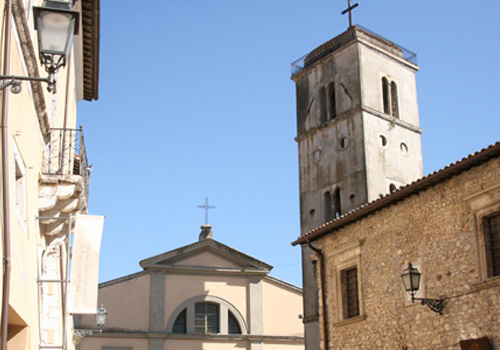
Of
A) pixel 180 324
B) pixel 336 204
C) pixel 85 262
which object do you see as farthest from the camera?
pixel 180 324

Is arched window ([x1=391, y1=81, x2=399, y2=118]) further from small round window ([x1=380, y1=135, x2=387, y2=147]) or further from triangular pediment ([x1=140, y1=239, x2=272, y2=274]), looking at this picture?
triangular pediment ([x1=140, y1=239, x2=272, y2=274])

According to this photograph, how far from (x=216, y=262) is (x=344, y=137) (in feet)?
26.4

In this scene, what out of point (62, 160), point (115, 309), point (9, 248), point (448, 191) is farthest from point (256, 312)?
point (9, 248)

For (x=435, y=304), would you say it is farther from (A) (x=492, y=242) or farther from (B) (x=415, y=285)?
(A) (x=492, y=242)

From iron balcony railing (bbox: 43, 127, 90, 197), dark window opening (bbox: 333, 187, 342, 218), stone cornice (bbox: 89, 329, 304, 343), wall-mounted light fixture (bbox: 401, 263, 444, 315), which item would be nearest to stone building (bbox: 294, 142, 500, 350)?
wall-mounted light fixture (bbox: 401, 263, 444, 315)

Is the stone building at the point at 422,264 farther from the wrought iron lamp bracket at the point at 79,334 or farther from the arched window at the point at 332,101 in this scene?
the arched window at the point at 332,101

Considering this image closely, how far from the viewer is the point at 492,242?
1284cm

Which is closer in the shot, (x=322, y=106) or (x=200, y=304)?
(x=200, y=304)

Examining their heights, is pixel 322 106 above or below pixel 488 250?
above

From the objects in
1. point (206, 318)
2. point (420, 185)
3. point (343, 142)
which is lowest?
point (206, 318)

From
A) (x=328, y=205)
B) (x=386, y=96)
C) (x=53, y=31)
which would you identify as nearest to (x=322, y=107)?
(x=386, y=96)

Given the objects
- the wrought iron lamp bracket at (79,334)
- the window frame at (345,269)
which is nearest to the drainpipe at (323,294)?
the window frame at (345,269)

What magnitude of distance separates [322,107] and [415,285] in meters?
18.9

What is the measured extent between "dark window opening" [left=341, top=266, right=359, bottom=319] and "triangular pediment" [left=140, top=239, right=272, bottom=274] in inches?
595
